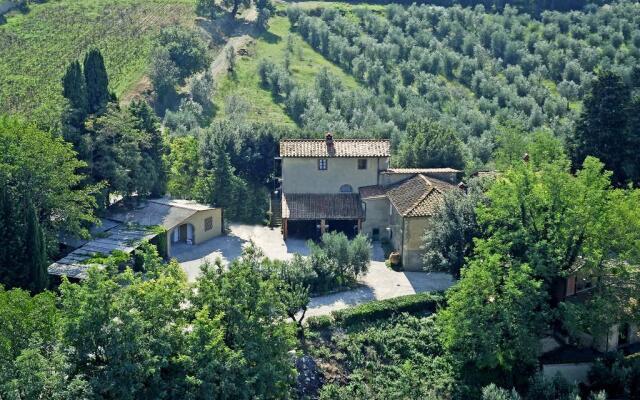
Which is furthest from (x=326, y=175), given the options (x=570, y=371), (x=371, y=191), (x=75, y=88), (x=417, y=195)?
(x=570, y=371)

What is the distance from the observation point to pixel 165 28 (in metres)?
102

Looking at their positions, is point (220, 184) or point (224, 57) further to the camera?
point (224, 57)

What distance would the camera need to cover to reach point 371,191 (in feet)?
191

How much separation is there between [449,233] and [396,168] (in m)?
15.3

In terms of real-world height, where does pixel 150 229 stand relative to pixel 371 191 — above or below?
below

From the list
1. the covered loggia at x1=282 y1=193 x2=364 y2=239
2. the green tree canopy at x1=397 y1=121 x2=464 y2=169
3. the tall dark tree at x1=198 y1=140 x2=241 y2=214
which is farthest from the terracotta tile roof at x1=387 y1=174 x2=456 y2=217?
the tall dark tree at x1=198 y1=140 x2=241 y2=214

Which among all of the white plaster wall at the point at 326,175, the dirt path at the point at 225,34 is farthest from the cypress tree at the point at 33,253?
the dirt path at the point at 225,34

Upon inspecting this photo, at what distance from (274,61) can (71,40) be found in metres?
22.4

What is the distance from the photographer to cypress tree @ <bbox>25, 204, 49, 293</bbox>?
1726 inches

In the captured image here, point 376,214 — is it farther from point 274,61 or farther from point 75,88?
point 274,61

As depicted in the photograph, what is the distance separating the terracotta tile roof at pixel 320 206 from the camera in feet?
188

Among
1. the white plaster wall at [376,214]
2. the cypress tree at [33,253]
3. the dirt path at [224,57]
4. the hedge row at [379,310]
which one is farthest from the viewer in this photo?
the dirt path at [224,57]

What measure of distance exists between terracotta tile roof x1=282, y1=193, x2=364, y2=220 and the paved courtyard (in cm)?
186

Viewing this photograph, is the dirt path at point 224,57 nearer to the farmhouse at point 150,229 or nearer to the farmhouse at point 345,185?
the farmhouse at point 345,185
